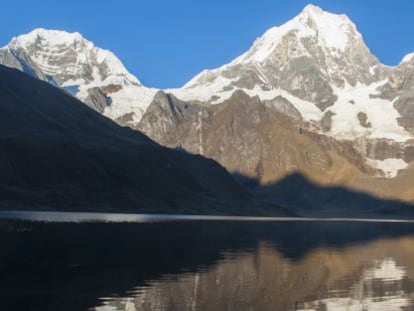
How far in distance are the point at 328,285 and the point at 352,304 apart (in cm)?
1321

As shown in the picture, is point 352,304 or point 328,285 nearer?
point 352,304

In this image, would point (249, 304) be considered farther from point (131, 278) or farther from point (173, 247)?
point (173, 247)

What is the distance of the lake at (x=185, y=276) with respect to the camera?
55.9m

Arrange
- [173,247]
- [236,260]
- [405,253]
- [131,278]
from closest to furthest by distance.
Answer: [131,278] → [236,260] → [173,247] → [405,253]

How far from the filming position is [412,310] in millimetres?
56969

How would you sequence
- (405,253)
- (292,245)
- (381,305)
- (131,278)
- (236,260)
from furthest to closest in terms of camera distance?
(292,245)
(405,253)
(236,260)
(131,278)
(381,305)

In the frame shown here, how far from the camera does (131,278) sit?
68562mm

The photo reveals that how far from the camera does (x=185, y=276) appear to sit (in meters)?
72.3

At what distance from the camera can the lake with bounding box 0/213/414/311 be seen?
184 ft

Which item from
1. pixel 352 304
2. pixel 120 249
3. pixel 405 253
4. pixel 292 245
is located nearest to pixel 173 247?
pixel 120 249

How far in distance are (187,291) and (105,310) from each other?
1254 centimetres

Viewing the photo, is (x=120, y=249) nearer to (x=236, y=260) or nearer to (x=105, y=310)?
(x=236, y=260)

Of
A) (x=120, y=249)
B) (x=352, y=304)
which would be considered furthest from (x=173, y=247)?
(x=352, y=304)

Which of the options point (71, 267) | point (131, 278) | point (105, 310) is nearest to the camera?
point (105, 310)
